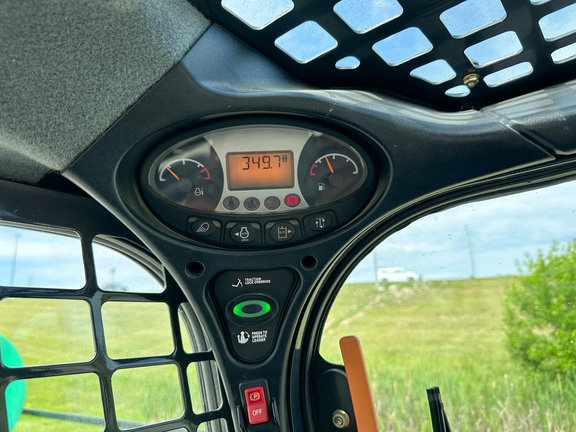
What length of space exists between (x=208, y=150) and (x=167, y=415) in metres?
0.68

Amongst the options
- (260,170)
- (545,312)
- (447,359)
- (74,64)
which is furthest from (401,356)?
(74,64)

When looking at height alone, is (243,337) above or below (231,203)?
below

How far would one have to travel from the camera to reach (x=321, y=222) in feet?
3.65

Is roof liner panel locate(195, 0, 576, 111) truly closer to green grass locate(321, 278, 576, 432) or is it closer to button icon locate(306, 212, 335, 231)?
button icon locate(306, 212, 335, 231)

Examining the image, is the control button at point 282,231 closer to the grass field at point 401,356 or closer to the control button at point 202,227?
the control button at point 202,227

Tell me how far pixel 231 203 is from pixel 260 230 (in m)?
→ 0.10

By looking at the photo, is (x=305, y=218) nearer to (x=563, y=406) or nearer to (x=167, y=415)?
(x=167, y=415)

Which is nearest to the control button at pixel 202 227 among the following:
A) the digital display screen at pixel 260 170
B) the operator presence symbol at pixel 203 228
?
the operator presence symbol at pixel 203 228

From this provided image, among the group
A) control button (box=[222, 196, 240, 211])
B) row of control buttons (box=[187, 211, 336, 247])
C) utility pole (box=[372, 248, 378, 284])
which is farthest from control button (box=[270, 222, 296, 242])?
utility pole (box=[372, 248, 378, 284])

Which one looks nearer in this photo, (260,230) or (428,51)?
(428,51)

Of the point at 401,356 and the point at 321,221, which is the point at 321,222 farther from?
the point at 401,356

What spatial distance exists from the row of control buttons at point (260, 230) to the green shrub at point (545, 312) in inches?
20.2

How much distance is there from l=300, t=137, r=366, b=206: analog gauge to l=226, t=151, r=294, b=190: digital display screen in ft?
0.14

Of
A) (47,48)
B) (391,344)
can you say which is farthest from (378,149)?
(47,48)
